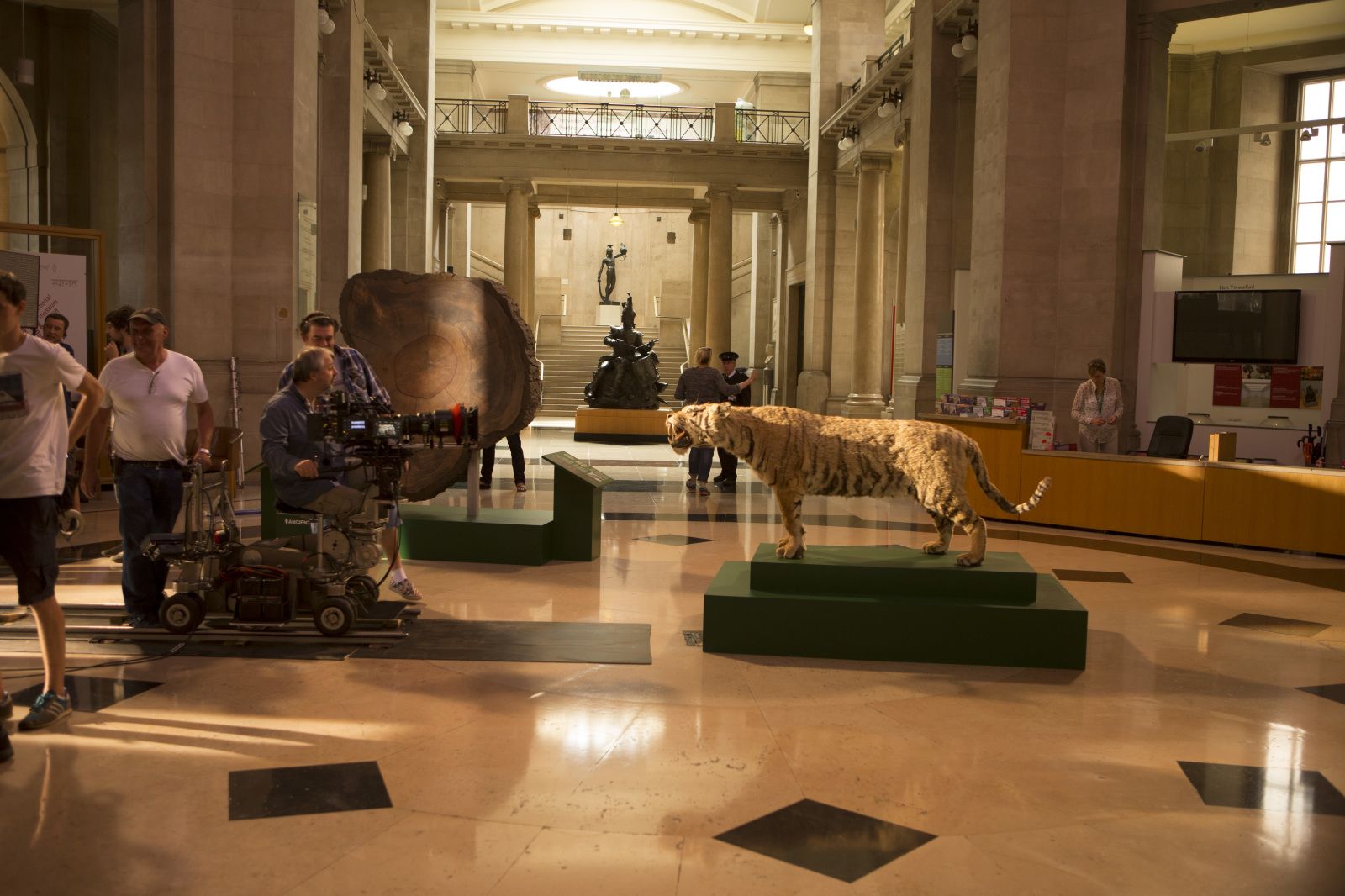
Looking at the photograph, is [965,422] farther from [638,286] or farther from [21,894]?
[638,286]

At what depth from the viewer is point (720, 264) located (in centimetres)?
2991

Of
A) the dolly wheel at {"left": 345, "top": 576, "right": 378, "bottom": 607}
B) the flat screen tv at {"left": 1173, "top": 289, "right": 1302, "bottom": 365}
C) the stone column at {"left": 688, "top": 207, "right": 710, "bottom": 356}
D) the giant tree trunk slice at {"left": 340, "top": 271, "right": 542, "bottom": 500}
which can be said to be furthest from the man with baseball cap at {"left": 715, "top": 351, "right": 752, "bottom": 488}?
the stone column at {"left": 688, "top": 207, "right": 710, "bottom": 356}

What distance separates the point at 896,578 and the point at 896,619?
0.22 metres

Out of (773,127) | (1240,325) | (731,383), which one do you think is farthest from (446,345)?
(773,127)

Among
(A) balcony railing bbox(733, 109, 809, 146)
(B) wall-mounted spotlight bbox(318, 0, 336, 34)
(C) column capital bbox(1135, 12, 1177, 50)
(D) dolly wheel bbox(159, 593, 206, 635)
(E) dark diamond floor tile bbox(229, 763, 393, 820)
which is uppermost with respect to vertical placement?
(A) balcony railing bbox(733, 109, 809, 146)

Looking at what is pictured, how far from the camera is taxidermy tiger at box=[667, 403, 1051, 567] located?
6059 millimetres

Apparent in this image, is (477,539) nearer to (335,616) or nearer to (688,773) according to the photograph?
(335,616)

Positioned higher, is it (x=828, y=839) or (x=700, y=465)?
(x=700, y=465)

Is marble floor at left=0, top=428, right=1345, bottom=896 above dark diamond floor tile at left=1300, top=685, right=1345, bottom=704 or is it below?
above

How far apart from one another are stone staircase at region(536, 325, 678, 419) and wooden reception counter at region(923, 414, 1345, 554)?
21.8 m

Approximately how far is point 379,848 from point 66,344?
9.42 meters

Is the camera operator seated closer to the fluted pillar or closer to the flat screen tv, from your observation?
the flat screen tv

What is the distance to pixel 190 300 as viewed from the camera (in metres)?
12.6

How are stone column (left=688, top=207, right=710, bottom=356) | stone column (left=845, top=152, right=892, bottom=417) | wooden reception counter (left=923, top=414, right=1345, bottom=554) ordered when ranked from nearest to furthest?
wooden reception counter (left=923, top=414, right=1345, bottom=554) < stone column (left=845, top=152, right=892, bottom=417) < stone column (left=688, top=207, right=710, bottom=356)
